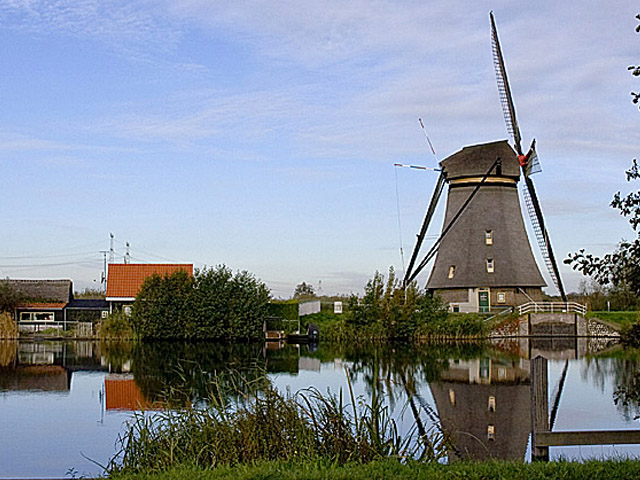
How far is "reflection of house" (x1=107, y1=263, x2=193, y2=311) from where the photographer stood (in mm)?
34031

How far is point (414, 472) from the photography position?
17.0 ft

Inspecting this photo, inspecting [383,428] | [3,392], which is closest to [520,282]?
[3,392]

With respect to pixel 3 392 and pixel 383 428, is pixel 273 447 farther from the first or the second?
pixel 3 392

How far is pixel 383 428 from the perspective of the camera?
6.54 meters

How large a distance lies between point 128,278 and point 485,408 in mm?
24719

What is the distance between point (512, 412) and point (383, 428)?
6.01m

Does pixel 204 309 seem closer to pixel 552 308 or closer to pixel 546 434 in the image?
pixel 552 308

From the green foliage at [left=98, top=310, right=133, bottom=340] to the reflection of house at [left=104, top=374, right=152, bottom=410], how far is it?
14.0 meters

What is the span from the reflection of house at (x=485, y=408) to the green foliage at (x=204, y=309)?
12567 millimetres

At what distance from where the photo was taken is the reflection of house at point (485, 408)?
30.1ft

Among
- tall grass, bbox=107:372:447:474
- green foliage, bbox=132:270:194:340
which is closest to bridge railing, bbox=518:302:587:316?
green foliage, bbox=132:270:194:340

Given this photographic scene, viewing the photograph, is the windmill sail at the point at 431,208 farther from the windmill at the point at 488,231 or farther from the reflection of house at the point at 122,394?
the reflection of house at the point at 122,394

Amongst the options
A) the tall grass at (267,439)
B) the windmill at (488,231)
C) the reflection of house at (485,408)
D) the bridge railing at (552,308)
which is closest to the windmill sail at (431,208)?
the windmill at (488,231)

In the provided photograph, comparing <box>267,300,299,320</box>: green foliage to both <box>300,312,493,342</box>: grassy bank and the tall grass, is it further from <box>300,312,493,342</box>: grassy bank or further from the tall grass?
the tall grass
